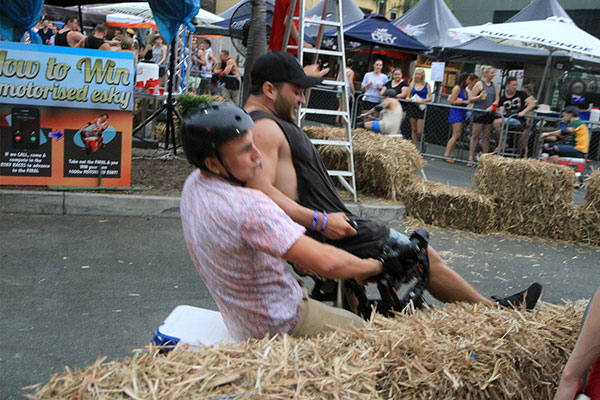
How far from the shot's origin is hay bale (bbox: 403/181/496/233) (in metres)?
7.66

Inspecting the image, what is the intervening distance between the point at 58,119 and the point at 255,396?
20.2 ft

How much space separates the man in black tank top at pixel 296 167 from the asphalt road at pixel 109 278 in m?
1.52

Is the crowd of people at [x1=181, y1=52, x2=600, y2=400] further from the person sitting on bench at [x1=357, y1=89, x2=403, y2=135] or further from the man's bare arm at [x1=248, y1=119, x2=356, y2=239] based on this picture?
the person sitting on bench at [x1=357, y1=89, x2=403, y2=135]

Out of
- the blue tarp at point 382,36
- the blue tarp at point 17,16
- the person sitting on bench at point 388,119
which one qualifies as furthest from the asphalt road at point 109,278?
the blue tarp at point 382,36

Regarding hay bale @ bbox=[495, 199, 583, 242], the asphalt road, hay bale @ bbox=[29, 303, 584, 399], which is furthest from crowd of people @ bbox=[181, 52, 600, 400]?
hay bale @ bbox=[495, 199, 583, 242]

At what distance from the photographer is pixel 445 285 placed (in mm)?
3326

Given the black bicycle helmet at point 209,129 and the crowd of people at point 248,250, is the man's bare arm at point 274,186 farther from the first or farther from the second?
the black bicycle helmet at point 209,129

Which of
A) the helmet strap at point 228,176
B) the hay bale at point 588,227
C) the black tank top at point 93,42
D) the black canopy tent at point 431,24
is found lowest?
the hay bale at point 588,227

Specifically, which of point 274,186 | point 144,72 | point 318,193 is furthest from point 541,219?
point 144,72

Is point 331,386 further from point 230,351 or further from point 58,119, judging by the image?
point 58,119

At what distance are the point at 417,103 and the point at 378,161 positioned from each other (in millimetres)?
6373

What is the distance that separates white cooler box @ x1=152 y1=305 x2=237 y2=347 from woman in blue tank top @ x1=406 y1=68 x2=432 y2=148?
11934 millimetres

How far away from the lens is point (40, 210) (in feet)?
22.4

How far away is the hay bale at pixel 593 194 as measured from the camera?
7500mm
